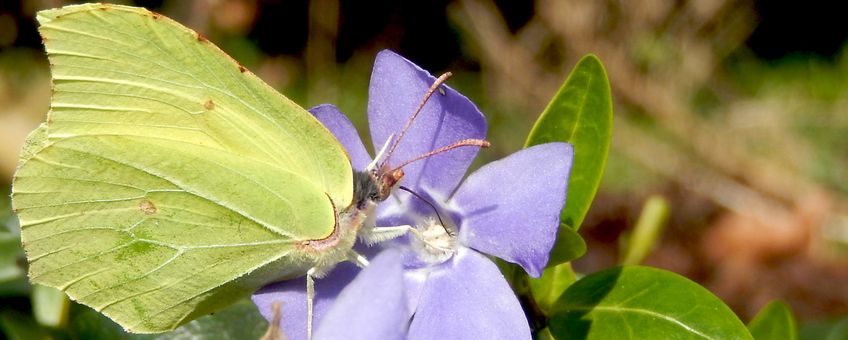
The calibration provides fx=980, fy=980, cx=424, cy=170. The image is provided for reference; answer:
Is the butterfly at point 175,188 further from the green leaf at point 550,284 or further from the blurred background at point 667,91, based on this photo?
the blurred background at point 667,91

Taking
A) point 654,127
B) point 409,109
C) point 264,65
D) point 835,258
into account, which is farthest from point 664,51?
point 409,109

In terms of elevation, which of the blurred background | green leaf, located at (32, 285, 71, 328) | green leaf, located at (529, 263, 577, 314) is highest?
green leaf, located at (529, 263, 577, 314)

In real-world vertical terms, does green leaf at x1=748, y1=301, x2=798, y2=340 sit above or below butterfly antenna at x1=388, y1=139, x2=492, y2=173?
below

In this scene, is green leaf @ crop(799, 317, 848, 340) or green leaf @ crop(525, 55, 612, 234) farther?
green leaf @ crop(799, 317, 848, 340)

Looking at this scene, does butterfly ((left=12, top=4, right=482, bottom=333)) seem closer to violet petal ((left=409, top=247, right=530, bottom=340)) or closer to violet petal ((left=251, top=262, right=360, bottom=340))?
violet petal ((left=251, top=262, right=360, bottom=340))

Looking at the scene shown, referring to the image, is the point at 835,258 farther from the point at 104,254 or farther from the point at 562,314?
the point at 104,254

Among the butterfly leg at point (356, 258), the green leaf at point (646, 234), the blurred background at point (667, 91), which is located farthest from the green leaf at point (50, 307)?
the blurred background at point (667, 91)

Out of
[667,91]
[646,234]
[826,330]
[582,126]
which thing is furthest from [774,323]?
[667,91]

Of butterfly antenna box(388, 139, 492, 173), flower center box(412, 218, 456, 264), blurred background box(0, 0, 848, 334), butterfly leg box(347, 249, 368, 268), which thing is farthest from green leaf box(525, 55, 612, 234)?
blurred background box(0, 0, 848, 334)
